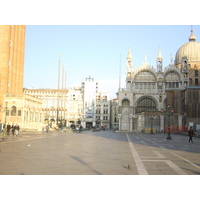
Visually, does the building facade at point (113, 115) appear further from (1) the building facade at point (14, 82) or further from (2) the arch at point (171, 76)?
(1) the building facade at point (14, 82)

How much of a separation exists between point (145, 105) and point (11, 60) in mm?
37938

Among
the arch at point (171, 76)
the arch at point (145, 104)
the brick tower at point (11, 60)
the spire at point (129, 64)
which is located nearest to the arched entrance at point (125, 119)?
the arch at point (145, 104)

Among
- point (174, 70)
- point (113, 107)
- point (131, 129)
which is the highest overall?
point (174, 70)

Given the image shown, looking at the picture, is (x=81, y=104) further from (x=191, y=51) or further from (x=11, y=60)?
(x=11, y=60)

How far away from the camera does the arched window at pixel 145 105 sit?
80938mm

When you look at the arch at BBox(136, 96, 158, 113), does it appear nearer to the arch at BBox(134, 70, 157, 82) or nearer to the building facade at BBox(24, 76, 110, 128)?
the arch at BBox(134, 70, 157, 82)

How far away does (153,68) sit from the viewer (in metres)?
82.8

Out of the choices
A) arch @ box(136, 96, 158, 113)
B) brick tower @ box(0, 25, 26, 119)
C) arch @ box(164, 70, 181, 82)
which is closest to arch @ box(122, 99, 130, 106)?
arch @ box(136, 96, 158, 113)

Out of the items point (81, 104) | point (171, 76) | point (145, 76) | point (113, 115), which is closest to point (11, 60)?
point (145, 76)

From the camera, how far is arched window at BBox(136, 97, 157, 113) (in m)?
80.9

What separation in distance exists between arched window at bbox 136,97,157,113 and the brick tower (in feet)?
108
